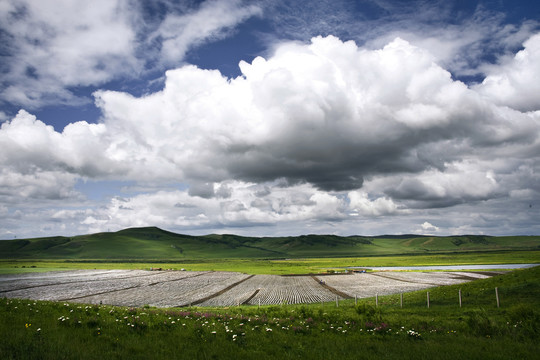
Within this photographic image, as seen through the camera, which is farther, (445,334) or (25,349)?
(445,334)

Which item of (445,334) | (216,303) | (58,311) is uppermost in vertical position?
(58,311)

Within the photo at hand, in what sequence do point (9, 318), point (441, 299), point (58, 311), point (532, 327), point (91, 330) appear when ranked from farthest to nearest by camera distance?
point (441, 299) → point (58, 311) → point (532, 327) → point (9, 318) → point (91, 330)

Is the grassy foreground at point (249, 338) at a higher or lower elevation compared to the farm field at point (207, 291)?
higher

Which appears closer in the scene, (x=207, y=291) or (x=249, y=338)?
(x=249, y=338)

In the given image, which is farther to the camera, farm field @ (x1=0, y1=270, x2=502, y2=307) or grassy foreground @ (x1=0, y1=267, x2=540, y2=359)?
farm field @ (x1=0, y1=270, x2=502, y2=307)

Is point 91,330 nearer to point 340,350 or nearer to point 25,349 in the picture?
point 25,349

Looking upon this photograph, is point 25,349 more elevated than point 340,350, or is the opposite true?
point 25,349

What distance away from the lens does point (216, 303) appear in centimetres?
5419

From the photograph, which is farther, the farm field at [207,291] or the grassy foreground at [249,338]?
the farm field at [207,291]

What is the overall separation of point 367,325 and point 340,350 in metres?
6.90

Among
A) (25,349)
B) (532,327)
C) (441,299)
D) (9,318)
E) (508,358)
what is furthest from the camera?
(441,299)

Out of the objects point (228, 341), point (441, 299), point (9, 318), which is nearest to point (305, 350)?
point (228, 341)

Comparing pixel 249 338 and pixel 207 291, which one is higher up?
pixel 249 338

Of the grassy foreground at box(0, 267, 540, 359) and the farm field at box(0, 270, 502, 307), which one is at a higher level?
the grassy foreground at box(0, 267, 540, 359)
